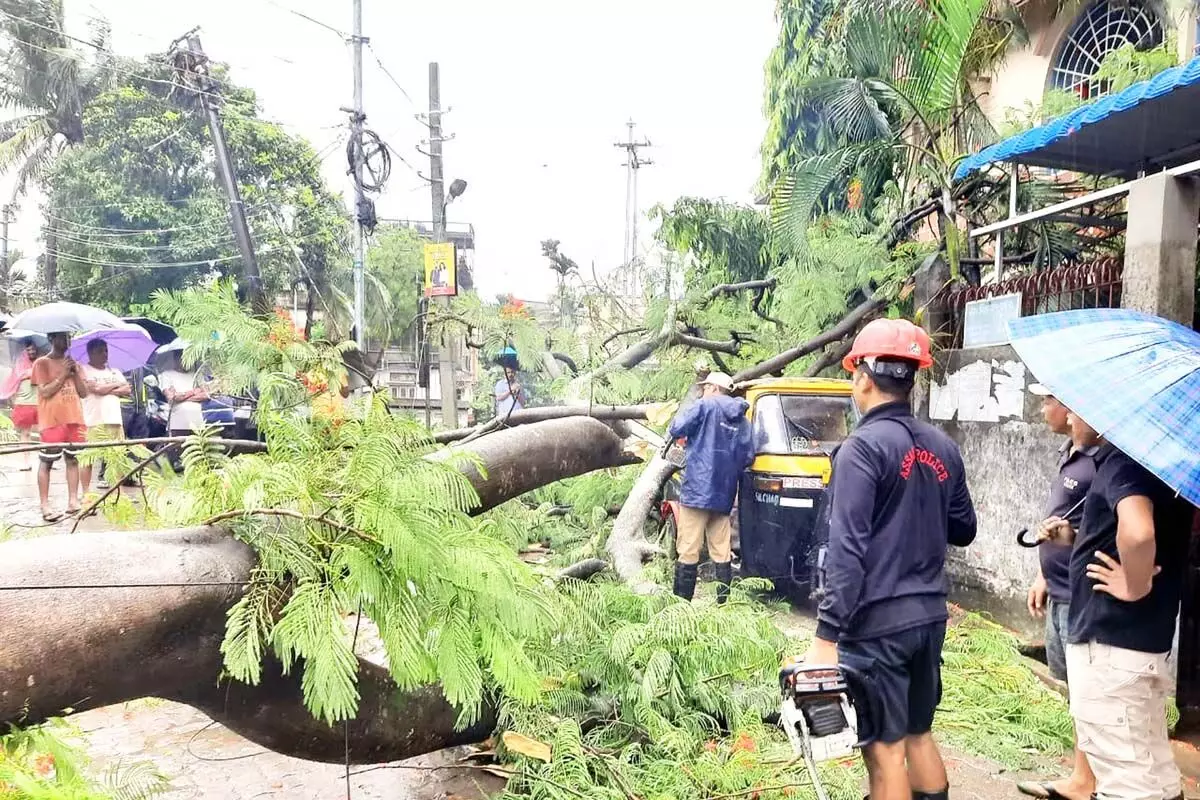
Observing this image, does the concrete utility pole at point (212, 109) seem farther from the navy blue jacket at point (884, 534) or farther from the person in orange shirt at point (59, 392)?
the navy blue jacket at point (884, 534)

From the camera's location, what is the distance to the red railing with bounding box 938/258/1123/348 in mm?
5090

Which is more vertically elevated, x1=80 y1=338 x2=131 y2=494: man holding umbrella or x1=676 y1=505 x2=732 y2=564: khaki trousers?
x1=80 y1=338 x2=131 y2=494: man holding umbrella

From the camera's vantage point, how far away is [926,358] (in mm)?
2641

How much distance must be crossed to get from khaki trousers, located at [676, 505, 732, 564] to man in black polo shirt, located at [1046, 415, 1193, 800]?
316cm

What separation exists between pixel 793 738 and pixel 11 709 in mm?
1982

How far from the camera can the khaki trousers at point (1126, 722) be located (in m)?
2.57

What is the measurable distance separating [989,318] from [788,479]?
76.4 inches

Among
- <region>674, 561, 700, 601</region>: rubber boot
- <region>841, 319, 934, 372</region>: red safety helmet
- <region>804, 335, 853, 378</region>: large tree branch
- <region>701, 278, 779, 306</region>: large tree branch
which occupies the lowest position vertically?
<region>674, 561, 700, 601</region>: rubber boot

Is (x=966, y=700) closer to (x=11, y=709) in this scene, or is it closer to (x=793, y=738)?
(x=793, y=738)

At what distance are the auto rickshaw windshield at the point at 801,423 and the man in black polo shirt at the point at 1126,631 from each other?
3.39 m

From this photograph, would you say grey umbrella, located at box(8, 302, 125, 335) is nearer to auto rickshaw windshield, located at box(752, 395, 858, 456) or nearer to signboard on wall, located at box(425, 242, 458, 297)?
auto rickshaw windshield, located at box(752, 395, 858, 456)

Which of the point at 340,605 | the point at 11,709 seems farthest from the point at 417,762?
the point at 11,709

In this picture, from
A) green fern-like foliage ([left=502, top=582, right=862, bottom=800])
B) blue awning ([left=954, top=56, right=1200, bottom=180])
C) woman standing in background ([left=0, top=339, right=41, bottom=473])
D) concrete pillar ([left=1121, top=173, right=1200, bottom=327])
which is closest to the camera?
green fern-like foliage ([left=502, top=582, right=862, bottom=800])

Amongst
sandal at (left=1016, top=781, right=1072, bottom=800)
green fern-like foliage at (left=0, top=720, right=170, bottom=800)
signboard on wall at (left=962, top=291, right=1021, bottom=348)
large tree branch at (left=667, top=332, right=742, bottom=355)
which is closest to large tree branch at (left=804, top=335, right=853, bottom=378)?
large tree branch at (left=667, top=332, right=742, bottom=355)
